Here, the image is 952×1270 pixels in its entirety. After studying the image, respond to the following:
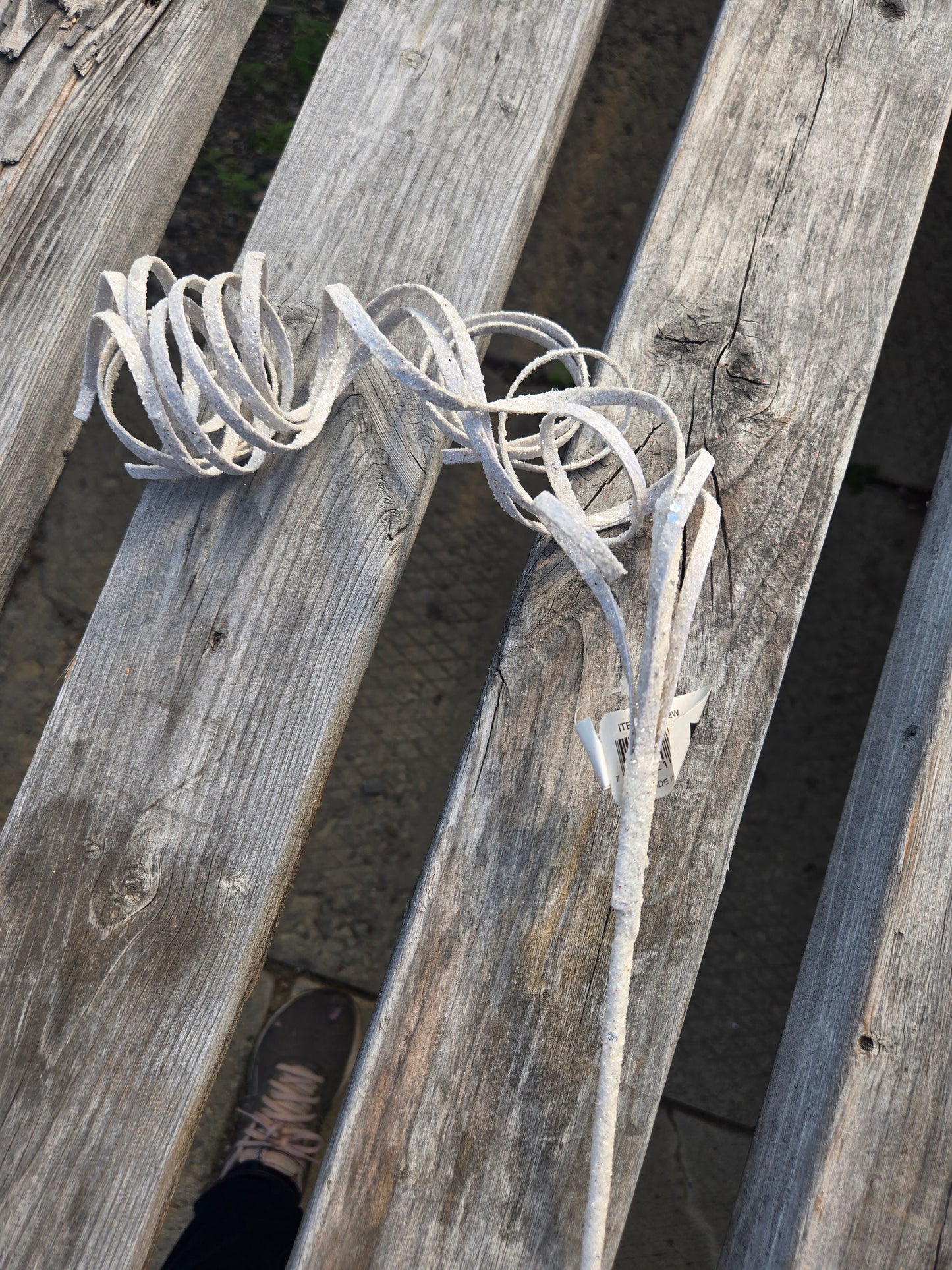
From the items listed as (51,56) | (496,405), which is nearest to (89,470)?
(51,56)

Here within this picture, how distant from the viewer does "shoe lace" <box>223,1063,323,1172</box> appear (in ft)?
4.67

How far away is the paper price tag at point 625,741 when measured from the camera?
80cm

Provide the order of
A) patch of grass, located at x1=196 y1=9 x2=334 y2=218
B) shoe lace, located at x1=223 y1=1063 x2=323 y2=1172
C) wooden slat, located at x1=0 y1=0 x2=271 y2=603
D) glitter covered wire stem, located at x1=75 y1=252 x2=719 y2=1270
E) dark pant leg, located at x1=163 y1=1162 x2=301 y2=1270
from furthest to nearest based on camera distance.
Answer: patch of grass, located at x1=196 y1=9 x2=334 y2=218 < shoe lace, located at x1=223 y1=1063 x2=323 y2=1172 < dark pant leg, located at x1=163 y1=1162 x2=301 y2=1270 < wooden slat, located at x1=0 y1=0 x2=271 y2=603 < glitter covered wire stem, located at x1=75 y1=252 x2=719 y2=1270

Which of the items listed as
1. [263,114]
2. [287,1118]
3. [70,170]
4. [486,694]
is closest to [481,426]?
[486,694]

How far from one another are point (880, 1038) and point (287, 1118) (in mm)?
1002

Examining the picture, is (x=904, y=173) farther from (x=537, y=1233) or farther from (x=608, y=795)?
(x=537, y=1233)

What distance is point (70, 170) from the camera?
38.8 inches

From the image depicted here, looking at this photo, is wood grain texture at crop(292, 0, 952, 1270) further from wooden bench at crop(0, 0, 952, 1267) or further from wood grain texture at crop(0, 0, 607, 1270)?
wood grain texture at crop(0, 0, 607, 1270)

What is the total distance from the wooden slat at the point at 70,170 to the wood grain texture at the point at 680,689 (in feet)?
1.75

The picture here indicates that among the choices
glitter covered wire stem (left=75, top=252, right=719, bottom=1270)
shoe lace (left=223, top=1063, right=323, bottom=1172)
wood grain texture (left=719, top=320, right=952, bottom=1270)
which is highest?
glitter covered wire stem (left=75, top=252, right=719, bottom=1270)

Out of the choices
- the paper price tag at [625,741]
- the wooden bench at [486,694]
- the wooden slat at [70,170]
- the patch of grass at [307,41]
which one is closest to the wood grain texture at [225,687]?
the wooden bench at [486,694]

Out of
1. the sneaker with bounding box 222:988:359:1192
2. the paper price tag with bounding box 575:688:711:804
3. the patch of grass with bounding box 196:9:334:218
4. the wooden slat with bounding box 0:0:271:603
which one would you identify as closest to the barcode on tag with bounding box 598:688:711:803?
the paper price tag with bounding box 575:688:711:804

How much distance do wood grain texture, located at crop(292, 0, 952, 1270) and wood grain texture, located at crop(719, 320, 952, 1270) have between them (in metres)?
0.14

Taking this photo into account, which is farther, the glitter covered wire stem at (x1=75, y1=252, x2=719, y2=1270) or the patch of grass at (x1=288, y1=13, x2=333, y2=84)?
the patch of grass at (x1=288, y1=13, x2=333, y2=84)
